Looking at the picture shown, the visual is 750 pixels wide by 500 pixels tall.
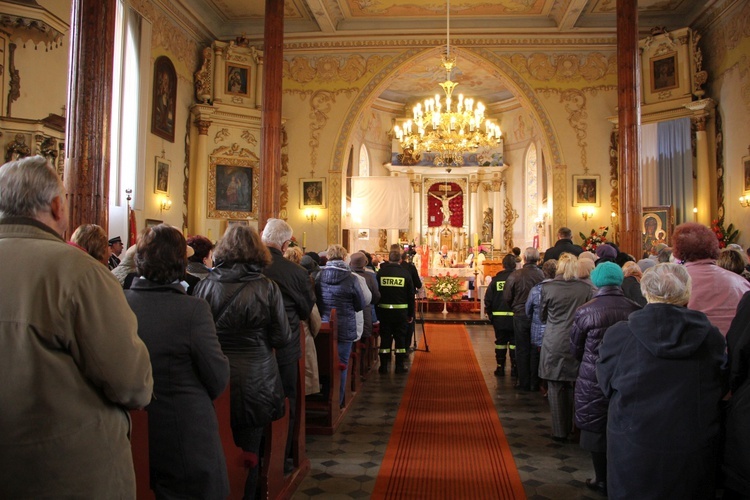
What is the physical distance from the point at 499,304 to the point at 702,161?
27.6 ft

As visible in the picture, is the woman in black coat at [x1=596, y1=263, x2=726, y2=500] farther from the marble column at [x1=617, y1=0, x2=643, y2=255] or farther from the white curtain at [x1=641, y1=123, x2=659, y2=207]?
the white curtain at [x1=641, y1=123, x2=659, y2=207]

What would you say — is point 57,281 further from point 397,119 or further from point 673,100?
point 397,119

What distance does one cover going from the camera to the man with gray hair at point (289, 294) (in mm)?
3994

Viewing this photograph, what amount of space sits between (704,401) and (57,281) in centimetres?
267

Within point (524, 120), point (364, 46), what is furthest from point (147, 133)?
point (524, 120)

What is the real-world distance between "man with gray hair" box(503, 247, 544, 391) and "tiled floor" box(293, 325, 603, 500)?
0.27 m

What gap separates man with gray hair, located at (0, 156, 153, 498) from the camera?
62.1 inches

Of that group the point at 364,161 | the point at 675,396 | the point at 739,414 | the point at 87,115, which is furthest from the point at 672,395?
the point at 364,161

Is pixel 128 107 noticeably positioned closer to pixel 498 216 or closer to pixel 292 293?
pixel 292 293

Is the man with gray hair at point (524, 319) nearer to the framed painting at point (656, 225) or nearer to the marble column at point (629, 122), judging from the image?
the marble column at point (629, 122)

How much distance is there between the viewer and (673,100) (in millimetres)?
13922

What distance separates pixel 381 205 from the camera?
1362cm

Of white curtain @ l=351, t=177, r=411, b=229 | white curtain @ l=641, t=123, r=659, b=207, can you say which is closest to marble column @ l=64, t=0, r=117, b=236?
white curtain @ l=351, t=177, r=411, b=229

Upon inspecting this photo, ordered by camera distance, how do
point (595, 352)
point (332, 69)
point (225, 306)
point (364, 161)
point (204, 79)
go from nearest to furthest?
1. point (225, 306)
2. point (595, 352)
3. point (204, 79)
4. point (332, 69)
5. point (364, 161)
